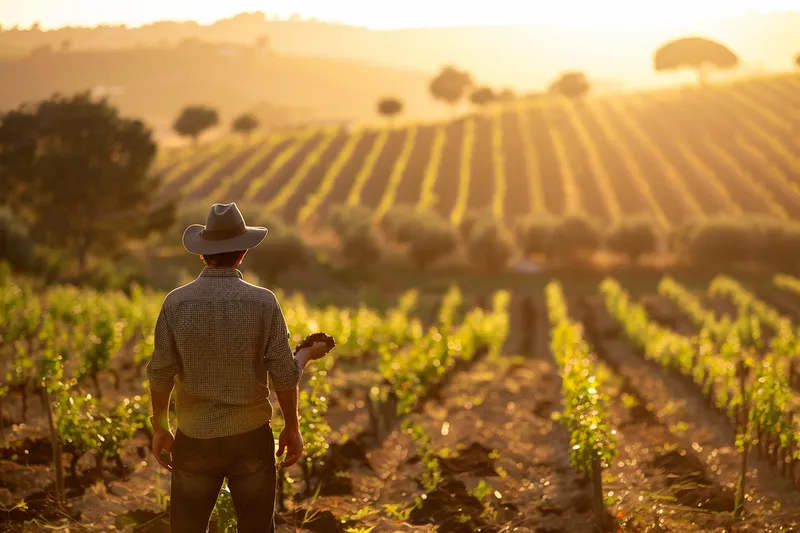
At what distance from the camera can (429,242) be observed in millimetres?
62625

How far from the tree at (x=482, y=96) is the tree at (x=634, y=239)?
63405 millimetres

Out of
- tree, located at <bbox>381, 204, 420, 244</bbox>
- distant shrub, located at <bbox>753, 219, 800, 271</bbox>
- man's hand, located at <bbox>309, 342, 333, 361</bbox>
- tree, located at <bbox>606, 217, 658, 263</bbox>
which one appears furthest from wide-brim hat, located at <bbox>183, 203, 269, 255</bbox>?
distant shrub, located at <bbox>753, 219, 800, 271</bbox>

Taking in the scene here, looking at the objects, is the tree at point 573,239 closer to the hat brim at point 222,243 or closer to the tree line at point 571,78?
the tree line at point 571,78

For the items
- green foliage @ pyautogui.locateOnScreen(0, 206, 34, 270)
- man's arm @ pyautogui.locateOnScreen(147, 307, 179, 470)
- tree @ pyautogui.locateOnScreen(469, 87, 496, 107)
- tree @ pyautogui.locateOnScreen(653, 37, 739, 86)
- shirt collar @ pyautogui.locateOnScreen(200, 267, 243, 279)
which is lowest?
green foliage @ pyautogui.locateOnScreen(0, 206, 34, 270)

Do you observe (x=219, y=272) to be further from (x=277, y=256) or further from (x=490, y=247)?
(x=490, y=247)

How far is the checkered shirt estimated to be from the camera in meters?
4.84

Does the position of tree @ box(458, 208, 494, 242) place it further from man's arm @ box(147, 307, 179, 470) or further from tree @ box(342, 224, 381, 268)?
man's arm @ box(147, 307, 179, 470)

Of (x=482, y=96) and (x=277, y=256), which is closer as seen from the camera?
(x=277, y=256)

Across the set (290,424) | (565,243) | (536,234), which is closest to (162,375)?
(290,424)

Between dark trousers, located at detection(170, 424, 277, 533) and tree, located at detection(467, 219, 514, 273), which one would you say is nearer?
dark trousers, located at detection(170, 424, 277, 533)

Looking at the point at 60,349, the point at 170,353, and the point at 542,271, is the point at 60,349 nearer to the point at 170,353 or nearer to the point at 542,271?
the point at 170,353

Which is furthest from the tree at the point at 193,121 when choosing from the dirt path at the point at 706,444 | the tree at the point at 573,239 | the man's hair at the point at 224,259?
the man's hair at the point at 224,259

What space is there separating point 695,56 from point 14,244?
121765 mm

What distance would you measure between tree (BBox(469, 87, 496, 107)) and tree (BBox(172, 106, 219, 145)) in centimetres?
4070
